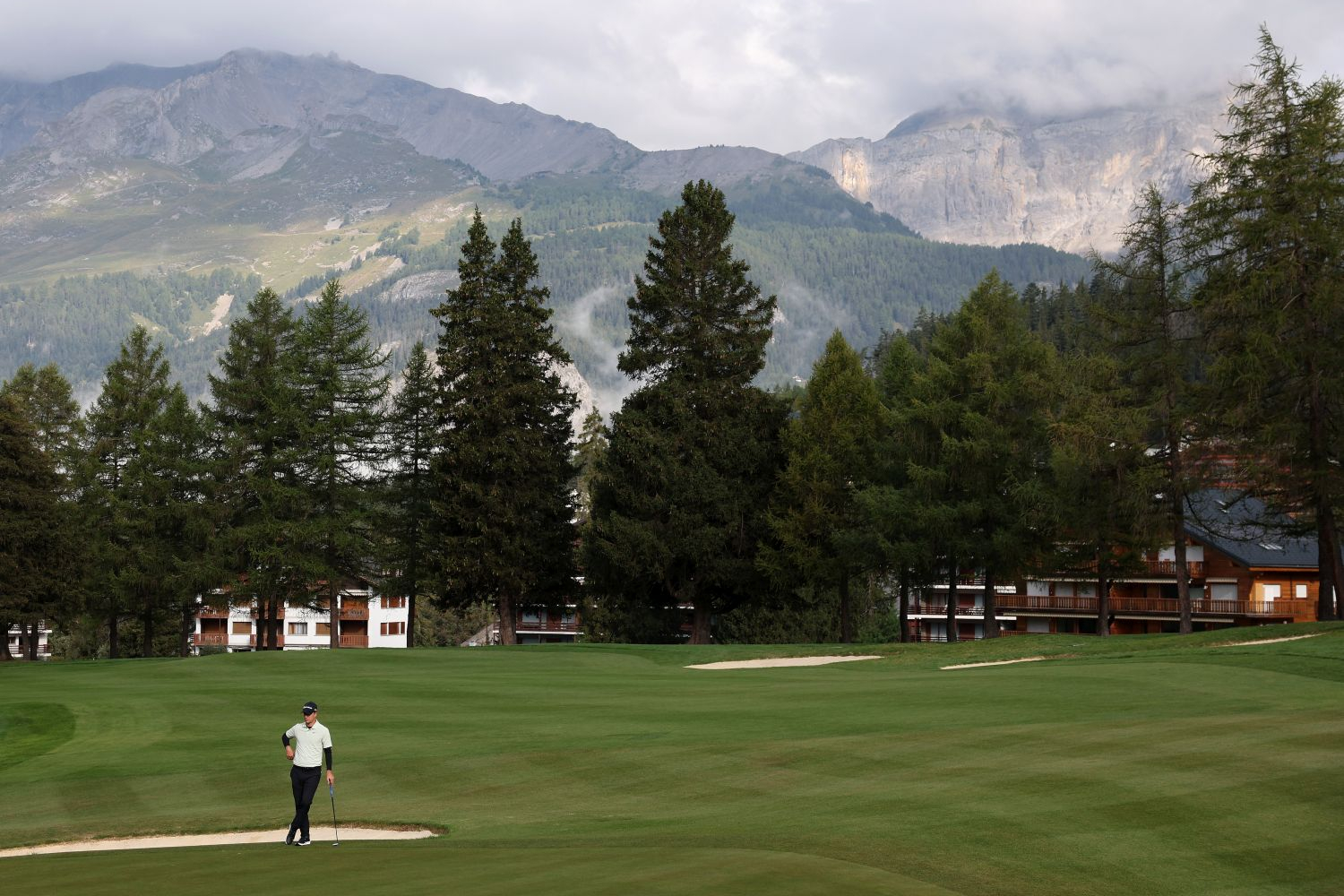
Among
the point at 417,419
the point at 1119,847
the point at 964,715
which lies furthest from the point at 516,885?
the point at 417,419

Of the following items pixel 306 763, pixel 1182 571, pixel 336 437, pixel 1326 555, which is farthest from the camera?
pixel 336 437

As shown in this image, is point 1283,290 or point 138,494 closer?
point 1283,290

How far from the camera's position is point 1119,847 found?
48.8 ft

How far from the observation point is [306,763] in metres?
18.8

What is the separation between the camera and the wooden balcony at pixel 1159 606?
71.8 metres

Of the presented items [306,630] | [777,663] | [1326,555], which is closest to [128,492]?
[777,663]

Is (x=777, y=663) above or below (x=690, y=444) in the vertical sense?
below

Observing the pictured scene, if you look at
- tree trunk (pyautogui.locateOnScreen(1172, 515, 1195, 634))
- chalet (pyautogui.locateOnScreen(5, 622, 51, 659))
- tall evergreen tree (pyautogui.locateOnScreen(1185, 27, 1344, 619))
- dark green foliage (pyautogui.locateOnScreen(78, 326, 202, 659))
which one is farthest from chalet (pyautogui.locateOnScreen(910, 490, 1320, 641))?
chalet (pyautogui.locateOnScreen(5, 622, 51, 659))

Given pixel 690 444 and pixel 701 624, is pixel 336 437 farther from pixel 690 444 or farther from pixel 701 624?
pixel 701 624

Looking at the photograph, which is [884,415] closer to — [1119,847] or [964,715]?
[964,715]

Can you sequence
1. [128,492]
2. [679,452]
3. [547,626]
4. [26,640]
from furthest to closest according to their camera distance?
[547,626] < [26,640] < [128,492] < [679,452]

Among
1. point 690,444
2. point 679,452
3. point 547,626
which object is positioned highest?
point 690,444

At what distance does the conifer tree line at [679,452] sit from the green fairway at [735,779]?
13.2 metres

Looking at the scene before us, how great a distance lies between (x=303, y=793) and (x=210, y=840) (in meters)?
1.76
